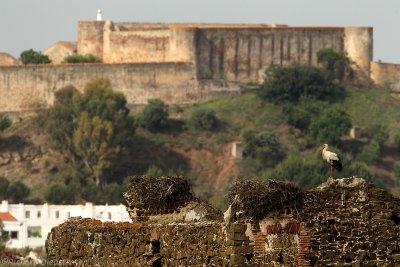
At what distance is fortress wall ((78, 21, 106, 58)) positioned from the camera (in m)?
107

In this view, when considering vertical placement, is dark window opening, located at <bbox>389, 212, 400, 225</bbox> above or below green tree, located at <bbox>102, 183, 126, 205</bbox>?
above

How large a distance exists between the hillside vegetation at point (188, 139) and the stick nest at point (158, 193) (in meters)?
81.4

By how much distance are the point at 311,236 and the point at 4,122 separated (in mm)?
90554

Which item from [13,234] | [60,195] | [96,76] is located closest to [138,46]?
[96,76]

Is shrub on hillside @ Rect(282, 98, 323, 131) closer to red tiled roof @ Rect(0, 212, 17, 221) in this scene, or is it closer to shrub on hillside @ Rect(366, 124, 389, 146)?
shrub on hillside @ Rect(366, 124, 389, 146)

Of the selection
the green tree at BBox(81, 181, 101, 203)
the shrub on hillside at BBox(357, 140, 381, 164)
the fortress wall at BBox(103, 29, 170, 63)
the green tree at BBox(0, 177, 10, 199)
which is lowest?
the green tree at BBox(81, 181, 101, 203)

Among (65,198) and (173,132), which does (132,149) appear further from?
(65,198)

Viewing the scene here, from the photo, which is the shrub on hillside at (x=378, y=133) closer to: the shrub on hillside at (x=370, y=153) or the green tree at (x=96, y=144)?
the shrub on hillside at (x=370, y=153)

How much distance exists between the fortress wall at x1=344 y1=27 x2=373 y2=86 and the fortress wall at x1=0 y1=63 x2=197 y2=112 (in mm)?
9748

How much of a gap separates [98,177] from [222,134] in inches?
307

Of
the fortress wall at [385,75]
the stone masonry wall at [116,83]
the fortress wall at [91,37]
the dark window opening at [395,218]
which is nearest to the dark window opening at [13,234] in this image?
the stone masonry wall at [116,83]

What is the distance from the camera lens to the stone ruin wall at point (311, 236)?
1199 cm

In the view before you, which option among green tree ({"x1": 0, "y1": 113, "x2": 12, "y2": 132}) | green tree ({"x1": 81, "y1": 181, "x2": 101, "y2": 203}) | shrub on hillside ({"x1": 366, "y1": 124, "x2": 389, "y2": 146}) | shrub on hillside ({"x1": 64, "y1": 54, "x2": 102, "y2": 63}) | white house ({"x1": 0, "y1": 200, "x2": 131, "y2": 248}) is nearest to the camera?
white house ({"x1": 0, "y1": 200, "x2": 131, "y2": 248})

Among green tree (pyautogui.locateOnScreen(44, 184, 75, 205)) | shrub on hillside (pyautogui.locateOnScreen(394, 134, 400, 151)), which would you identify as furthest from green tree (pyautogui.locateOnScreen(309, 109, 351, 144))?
green tree (pyautogui.locateOnScreen(44, 184, 75, 205))
